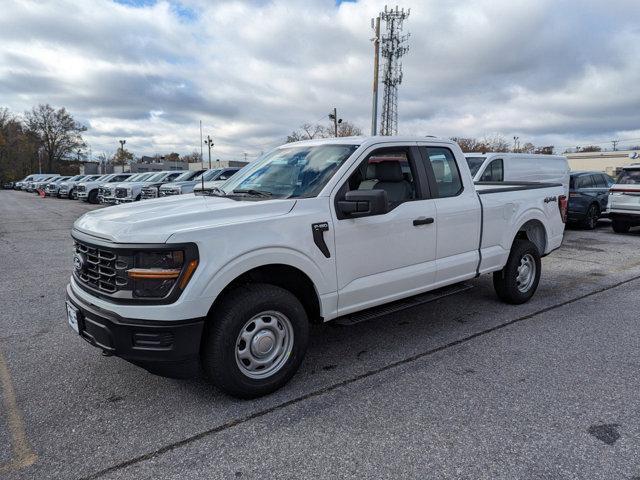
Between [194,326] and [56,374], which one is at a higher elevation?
[194,326]

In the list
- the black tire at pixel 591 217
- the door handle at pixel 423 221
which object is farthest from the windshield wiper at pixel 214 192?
the black tire at pixel 591 217

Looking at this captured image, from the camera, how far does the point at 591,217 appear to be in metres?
13.3

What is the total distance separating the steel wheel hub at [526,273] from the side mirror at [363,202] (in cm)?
288

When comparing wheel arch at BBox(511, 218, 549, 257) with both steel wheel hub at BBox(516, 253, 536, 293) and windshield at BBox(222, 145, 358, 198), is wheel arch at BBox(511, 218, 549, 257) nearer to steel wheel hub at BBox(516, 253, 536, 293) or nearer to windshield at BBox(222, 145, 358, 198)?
steel wheel hub at BBox(516, 253, 536, 293)

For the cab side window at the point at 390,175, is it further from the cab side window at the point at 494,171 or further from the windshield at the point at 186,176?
the windshield at the point at 186,176

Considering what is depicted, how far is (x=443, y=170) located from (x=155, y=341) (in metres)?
3.23

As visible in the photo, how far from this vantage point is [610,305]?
5.66m

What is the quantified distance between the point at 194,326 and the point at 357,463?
1296 millimetres

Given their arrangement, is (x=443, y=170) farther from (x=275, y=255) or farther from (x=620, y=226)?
(x=620, y=226)

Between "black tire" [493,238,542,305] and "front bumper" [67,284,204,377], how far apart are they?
3891mm

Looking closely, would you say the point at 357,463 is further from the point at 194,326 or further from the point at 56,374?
the point at 56,374

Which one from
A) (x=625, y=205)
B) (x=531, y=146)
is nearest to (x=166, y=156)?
(x=531, y=146)

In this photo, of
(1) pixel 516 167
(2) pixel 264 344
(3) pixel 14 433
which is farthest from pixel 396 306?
(1) pixel 516 167

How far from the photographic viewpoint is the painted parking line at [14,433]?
2621mm
